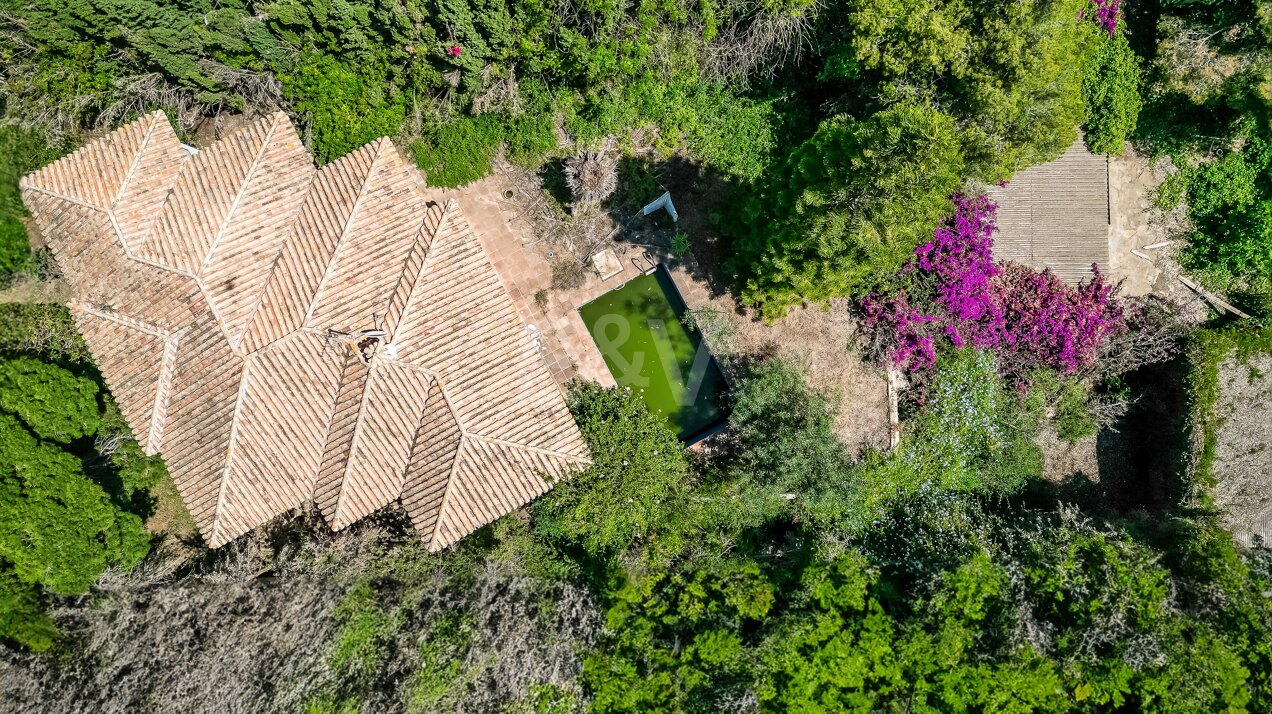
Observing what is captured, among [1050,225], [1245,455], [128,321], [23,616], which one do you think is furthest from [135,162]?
[1245,455]

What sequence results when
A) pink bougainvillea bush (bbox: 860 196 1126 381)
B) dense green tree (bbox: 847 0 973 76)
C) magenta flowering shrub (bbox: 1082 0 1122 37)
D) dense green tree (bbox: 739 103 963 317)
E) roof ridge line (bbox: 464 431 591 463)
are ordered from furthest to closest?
magenta flowering shrub (bbox: 1082 0 1122 37) < pink bougainvillea bush (bbox: 860 196 1126 381) < roof ridge line (bbox: 464 431 591 463) < dense green tree (bbox: 847 0 973 76) < dense green tree (bbox: 739 103 963 317)

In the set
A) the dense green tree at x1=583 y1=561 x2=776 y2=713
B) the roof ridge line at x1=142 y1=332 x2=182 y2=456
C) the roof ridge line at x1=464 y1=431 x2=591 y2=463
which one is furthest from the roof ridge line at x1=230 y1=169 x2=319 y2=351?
the dense green tree at x1=583 y1=561 x2=776 y2=713

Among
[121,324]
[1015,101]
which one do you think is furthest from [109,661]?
[1015,101]

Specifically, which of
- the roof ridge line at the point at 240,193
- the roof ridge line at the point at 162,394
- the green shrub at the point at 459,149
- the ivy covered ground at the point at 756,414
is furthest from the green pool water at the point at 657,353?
the roof ridge line at the point at 162,394

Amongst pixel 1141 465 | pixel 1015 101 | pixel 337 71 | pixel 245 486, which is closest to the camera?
pixel 1015 101

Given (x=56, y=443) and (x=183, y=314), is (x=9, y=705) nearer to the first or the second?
(x=56, y=443)

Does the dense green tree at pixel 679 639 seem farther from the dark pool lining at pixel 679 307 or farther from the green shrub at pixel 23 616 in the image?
the green shrub at pixel 23 616

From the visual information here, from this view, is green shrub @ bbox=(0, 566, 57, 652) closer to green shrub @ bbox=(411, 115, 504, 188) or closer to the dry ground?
green shrub @ bbox=(411, 115, 504, 188)
